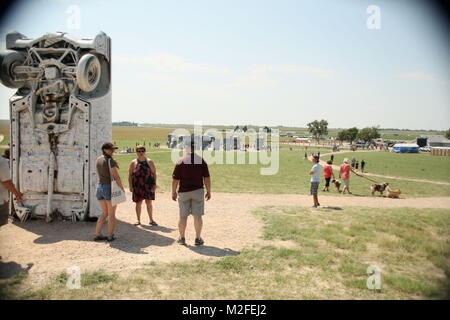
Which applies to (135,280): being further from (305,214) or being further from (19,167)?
(305,214)

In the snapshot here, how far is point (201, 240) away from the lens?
6.99 metres

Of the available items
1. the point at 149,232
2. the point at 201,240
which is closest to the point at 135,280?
the point at 201,240

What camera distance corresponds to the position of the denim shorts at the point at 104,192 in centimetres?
675

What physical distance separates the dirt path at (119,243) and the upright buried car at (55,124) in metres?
0.69

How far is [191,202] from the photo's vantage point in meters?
6.95

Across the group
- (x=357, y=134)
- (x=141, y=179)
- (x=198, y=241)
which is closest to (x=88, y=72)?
(x=141, y=179)

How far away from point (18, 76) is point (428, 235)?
10455 millimetres

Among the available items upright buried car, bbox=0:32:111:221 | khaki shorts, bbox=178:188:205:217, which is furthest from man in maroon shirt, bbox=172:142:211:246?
upright buried car, bbox=0:32:111:221

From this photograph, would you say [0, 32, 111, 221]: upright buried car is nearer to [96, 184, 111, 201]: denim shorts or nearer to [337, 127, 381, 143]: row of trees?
[96, 184, 111, 201]: denim shorts

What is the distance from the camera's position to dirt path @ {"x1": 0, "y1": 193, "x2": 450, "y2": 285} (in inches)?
226

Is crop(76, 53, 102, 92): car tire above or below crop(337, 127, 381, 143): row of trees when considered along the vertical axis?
below

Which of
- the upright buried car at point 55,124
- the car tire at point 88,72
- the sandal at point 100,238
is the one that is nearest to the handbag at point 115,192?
the sandal at point 100,238

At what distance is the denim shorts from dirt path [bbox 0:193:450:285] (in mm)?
909

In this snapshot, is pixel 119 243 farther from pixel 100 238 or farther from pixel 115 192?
pixel 115 192
